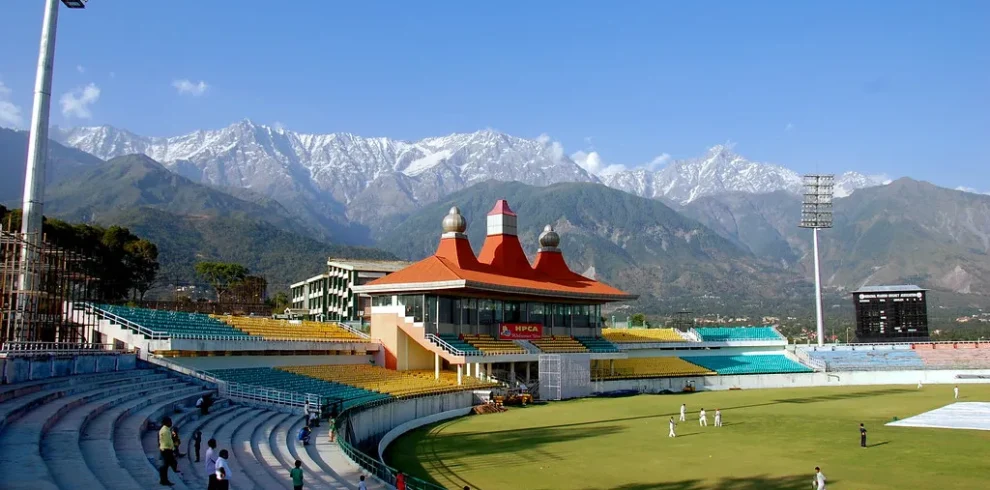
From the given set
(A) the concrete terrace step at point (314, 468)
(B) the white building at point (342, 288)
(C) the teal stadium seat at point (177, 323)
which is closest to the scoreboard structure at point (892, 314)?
(B) the white building at point (342, 288)

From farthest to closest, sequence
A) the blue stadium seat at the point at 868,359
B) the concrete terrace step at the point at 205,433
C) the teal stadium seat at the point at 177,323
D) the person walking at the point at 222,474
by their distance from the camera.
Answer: the blue stadium seat at the point at 868,359 → the teal stadium seat at the point at 177,323 → the concrete terrace step at the point at 205,433 → the person walking at the point at 222,474

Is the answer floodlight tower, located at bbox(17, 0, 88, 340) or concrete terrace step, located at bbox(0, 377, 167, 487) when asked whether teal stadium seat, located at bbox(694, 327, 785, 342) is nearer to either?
floodlight tower, located at bbox(17, 0, 88, 340)

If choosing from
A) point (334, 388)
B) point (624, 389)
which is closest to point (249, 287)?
point (624, 389)

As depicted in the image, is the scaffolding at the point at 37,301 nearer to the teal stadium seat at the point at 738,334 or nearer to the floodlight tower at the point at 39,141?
the floodlight tower at the point at 39,141

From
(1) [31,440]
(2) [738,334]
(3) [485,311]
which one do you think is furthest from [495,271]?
(1) [31,440]

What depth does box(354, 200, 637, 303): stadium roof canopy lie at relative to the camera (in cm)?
4806

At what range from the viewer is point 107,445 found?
17.3 m

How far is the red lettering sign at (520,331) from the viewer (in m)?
52.8

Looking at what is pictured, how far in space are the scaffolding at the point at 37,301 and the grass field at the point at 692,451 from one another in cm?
1463

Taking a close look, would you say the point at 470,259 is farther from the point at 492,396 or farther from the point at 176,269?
the point at 176,269

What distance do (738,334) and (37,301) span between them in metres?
60.0

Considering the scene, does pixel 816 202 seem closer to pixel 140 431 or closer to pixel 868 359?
pixel 868 359

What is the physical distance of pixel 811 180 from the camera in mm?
82188

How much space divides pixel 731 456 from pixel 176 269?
12964 cm
